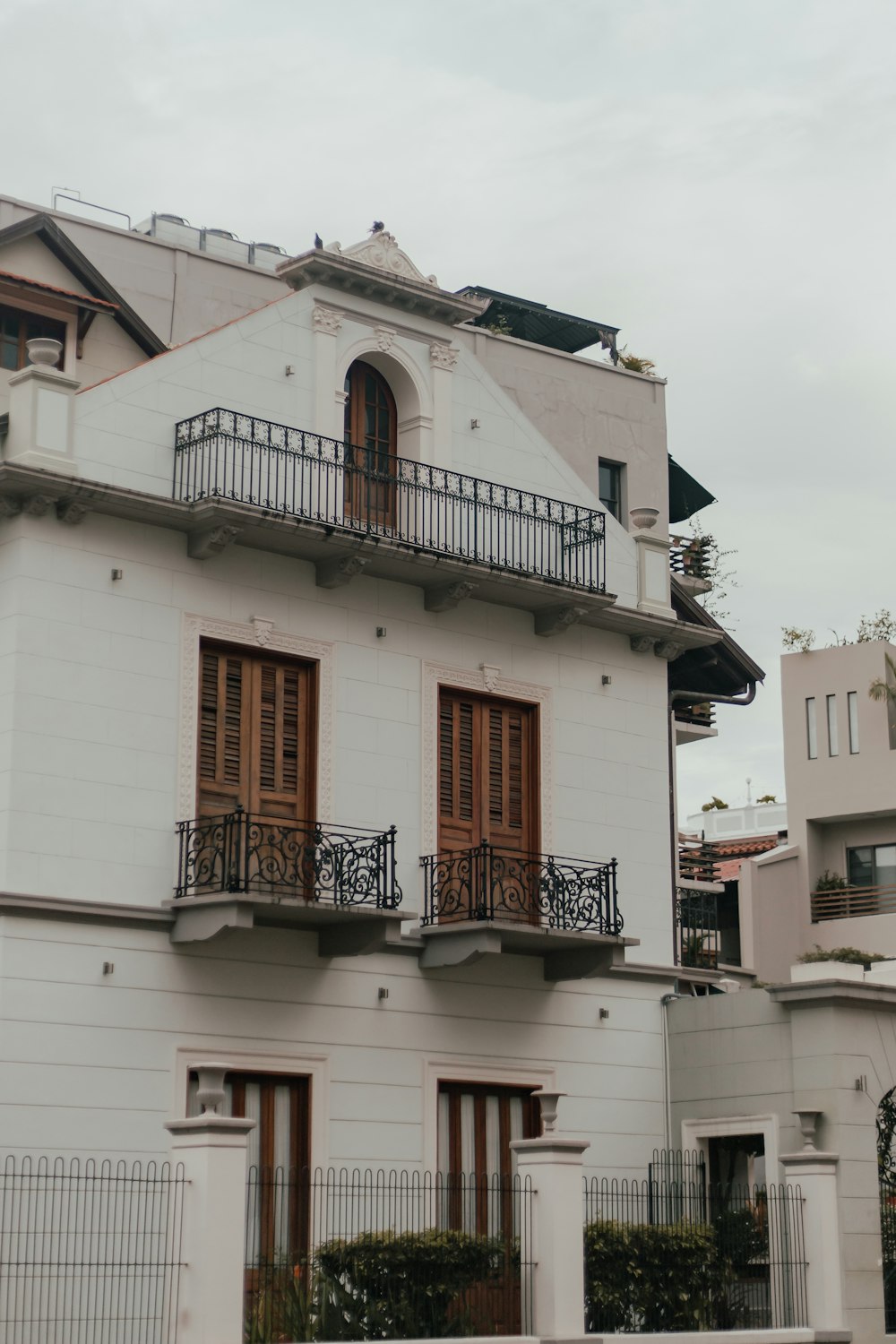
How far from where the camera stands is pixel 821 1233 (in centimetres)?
2089

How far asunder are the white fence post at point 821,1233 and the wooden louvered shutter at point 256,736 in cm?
631

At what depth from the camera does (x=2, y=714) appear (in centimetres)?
1925

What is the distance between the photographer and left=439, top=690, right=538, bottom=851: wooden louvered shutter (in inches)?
898

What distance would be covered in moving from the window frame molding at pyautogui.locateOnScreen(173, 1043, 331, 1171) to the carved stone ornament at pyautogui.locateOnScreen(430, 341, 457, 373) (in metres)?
8.31

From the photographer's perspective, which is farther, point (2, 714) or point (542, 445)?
point (542, 445)

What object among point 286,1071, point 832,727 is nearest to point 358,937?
point 286,1071

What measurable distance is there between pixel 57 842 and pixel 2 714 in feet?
4.36

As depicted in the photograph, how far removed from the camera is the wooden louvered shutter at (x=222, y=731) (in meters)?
20.7

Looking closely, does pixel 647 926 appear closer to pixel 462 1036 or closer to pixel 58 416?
pixel 462 1036

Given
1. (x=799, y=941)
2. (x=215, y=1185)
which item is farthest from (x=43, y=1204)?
(x=799, y=941)

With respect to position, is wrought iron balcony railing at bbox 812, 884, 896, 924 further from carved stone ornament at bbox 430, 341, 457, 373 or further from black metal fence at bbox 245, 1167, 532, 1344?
black metal fence at bbox 245, 1167, 532, 1344

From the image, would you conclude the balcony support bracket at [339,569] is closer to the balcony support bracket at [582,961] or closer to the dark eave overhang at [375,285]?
the dark eave overhang at [375,285]

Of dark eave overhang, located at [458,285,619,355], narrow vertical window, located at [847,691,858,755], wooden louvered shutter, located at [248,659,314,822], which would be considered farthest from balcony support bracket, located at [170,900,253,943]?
narrow vertical window, located at [847,691,858,755]

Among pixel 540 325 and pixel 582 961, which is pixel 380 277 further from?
pixel 540 325
